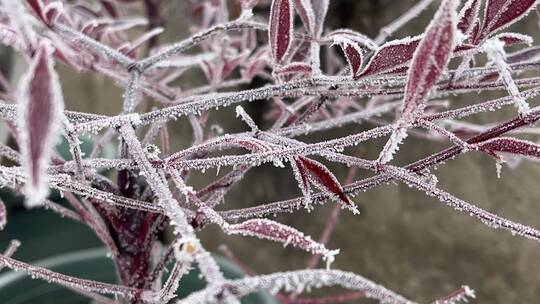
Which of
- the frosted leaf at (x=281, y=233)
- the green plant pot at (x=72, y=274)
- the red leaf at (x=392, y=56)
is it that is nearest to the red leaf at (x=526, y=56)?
the red leaf at (x=392, y=56)

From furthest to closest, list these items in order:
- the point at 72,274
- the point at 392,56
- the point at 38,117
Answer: the point at 72,274 < the point at 392,56 < the point at 38,117

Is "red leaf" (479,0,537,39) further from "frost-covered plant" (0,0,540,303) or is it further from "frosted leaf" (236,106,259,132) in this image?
"frosted leaf" (236,106,259,132)

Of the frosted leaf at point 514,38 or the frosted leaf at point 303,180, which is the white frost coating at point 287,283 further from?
the frosted leaf at point 514,38

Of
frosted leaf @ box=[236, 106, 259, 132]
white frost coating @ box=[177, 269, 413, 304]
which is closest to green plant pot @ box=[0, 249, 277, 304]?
frosted leaf @ box=[236, 106, 259, 132]

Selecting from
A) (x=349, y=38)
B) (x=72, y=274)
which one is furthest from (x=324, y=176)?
(x=72, y=274)

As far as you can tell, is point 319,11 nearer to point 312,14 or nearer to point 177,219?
point 312,14

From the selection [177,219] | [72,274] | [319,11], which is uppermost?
[319,11]

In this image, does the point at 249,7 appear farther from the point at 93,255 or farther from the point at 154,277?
the point at 93,255

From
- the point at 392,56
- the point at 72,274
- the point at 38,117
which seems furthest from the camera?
the point at 72,274
